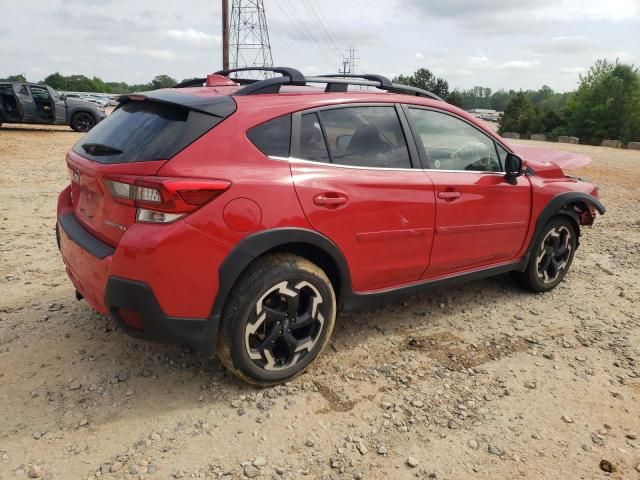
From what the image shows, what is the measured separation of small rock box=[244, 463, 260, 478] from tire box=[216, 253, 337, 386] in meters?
0.55

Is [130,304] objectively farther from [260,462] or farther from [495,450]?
[495,450]

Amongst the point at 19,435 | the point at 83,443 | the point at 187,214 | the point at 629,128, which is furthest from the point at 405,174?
the point at 629,128

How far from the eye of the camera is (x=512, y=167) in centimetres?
370

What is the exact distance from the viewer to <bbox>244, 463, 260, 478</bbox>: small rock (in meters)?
2.20

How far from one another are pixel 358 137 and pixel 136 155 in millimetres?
1318

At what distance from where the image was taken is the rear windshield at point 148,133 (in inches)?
97.4

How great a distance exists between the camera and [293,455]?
2.34 m

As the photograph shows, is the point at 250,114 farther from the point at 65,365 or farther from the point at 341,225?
the point at 65,365

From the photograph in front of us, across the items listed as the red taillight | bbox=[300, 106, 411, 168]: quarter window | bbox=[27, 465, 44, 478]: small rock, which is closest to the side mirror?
bbox=[300, 106, 411, 168]: quarter window

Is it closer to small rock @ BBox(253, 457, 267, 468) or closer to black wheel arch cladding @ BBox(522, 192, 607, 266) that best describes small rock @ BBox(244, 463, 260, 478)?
small rock @ BBox(253, 457, 267, 468)

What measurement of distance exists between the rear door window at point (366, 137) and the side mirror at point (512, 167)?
0.96 m

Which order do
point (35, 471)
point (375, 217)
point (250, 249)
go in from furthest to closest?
point (375, 217), point (250, 249), point (35, 471)

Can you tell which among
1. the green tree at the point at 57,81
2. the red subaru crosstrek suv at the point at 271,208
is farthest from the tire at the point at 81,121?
the green tree at the point at 57,81

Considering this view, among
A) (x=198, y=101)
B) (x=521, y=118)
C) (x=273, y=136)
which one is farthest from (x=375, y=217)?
(x=521, y=118)
